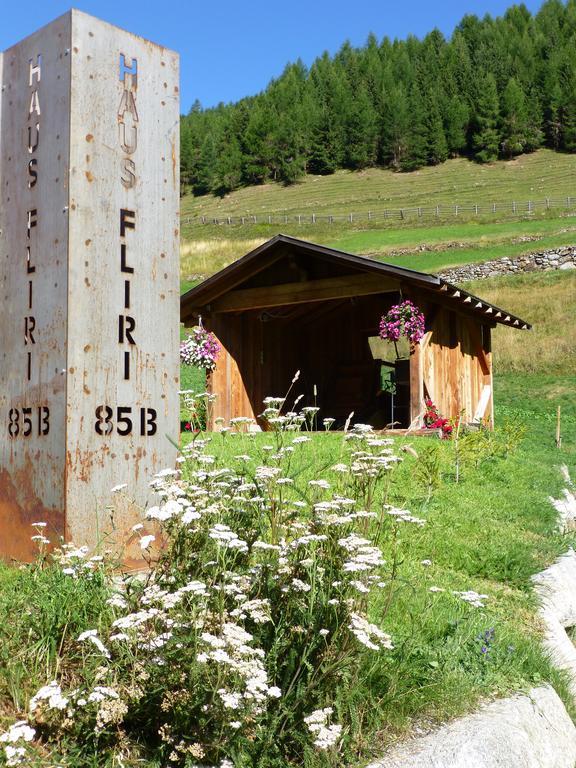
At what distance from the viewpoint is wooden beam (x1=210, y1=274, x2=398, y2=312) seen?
13078 mm

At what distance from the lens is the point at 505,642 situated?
3773 millimetres

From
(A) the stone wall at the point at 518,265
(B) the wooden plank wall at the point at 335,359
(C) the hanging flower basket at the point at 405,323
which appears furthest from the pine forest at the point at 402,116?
(C) the hanging flower basket at the point at 405,323

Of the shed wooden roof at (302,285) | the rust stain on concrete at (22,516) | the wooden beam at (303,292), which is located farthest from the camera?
the wooden beam at (303,292)

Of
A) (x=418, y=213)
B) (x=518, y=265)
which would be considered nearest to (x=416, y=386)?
(x=518, y=265)

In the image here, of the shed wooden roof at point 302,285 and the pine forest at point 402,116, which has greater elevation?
the pine forest at point 402,116

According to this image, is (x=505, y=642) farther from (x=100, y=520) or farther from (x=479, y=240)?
(x=479, y=240)

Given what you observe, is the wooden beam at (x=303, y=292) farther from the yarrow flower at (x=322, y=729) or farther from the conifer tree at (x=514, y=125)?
the conifer tree at (x=514, y=125)

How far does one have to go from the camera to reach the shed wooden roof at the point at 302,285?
41.3 ft

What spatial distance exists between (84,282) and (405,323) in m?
9.08

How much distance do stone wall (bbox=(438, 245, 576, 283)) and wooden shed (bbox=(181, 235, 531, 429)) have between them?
17.7 metres

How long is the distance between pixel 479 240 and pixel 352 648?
1664 inches

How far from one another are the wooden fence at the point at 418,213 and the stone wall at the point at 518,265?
21.7 meters

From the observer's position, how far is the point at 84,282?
428 cm

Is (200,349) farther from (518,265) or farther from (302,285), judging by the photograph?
(518,265)
